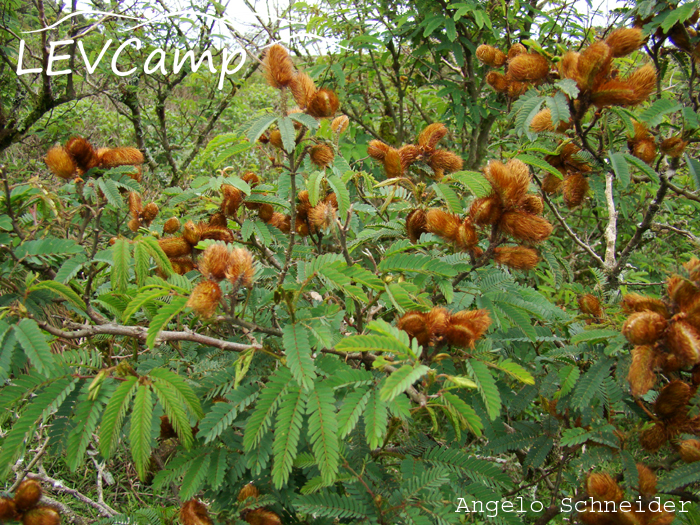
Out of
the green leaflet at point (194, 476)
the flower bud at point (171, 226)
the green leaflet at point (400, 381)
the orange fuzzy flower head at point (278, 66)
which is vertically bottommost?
the green leaflet at point (194, 476)

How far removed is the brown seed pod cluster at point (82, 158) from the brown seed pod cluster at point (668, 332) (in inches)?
67.1

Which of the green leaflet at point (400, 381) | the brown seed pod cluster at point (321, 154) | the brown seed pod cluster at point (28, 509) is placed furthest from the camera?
the brown seed pod cluster at point (321, 154)

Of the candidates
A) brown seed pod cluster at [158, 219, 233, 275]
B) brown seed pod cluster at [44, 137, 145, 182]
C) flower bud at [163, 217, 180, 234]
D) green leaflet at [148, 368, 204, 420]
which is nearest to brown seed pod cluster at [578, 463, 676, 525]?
green leaflet at [148, 368, 204, 420]

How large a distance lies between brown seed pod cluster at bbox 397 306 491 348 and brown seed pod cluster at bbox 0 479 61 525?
126 cm

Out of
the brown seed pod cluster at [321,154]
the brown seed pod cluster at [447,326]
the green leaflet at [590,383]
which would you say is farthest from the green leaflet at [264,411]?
the green leaflet at [590,383]

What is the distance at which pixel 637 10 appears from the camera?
2.00 m

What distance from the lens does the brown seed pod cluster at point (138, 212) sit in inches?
63.7

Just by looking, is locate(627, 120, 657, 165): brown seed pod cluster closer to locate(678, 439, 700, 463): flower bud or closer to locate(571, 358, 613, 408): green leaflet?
locate(571, 358, 613, 408): green leaflet

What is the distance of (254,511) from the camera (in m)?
1.18

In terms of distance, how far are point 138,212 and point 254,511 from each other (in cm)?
119

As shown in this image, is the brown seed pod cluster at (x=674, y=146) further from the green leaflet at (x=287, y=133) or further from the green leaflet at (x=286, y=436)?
the green leaflet at (x=286, y=436)

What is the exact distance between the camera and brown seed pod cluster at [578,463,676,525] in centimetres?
118

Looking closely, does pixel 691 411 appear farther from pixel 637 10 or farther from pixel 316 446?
pixel 637 10

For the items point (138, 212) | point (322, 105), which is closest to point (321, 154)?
point (322, 105)
